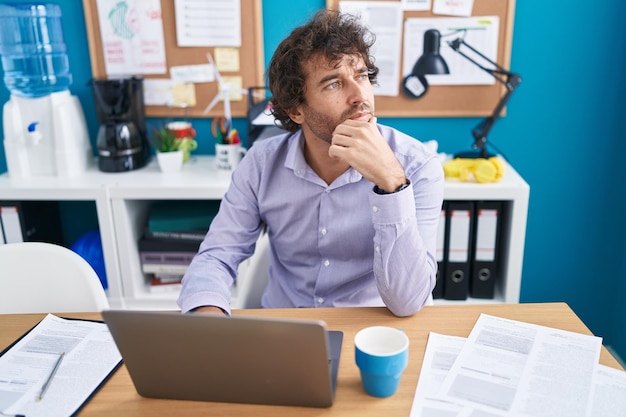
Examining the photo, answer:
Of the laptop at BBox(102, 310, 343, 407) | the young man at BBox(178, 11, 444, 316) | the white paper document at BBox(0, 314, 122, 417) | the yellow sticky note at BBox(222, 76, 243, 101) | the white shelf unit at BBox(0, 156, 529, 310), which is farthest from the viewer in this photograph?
the yellow sticky note at BBox(222, 76, 243, 101)

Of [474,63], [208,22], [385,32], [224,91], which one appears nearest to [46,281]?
[224,91]

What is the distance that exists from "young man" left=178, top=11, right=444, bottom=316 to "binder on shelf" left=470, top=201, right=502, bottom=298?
0.81 meters

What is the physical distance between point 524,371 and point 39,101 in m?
2.06

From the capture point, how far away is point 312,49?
1.42 meters

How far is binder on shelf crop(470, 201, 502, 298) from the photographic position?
2154 mm

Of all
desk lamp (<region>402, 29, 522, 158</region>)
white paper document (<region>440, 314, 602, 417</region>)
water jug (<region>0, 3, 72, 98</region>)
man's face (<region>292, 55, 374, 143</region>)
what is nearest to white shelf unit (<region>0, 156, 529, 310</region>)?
desk lamp (<region>402, 29, 522, 158</region>)

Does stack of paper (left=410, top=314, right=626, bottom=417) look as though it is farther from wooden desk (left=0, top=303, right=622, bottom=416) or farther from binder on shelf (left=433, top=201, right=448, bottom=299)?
binder on shelf (left=433, top=201, right=448, bottom=299)

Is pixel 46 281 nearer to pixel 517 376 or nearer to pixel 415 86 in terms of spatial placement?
pixel 517 376

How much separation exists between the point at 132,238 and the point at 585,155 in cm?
192

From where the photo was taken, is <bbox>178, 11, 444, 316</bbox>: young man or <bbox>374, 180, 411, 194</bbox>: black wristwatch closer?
<bbox>374, 180, 411, 194</bbox>: black wristwatch

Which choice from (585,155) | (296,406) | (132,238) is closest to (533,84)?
(585,155)

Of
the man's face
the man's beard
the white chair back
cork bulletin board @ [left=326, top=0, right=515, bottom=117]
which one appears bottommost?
the white chair back

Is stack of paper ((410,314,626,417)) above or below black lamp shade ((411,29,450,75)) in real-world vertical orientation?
below

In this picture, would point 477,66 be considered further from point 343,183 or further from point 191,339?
point 191,339
